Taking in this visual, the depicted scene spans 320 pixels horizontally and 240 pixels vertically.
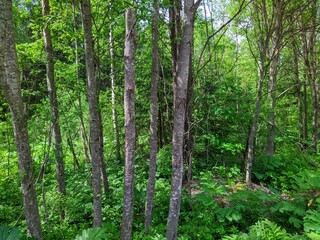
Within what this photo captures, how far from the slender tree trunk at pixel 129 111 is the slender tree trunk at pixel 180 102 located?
627mm

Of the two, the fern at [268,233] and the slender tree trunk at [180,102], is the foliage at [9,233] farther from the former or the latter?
the fern at [268,233]

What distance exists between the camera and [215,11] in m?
11.4

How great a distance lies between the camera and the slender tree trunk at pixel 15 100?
2.81m

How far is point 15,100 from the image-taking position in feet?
9.76

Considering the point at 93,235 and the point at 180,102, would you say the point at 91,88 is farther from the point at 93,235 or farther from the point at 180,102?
the point at 93,235

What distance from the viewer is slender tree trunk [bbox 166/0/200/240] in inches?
116

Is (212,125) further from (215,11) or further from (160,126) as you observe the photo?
(215,11)

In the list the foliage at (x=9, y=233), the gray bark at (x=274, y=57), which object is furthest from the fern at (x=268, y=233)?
the foliage at (x=9, y=233)

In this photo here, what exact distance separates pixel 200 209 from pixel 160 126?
10.1 feet

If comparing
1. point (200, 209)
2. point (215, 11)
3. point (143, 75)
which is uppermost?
point (215, 11)

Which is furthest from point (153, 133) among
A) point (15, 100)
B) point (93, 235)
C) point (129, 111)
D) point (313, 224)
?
point (313, 224)

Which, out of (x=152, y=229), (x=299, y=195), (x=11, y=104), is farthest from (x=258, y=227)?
(x=11, y=104)

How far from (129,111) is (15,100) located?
5.08 ft

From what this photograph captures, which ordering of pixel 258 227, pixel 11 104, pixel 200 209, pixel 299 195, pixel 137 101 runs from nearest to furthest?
pixel 11 104 < pixel 258 227 < pixel 299 195 < pixel 200 209 < pixel 137 101
